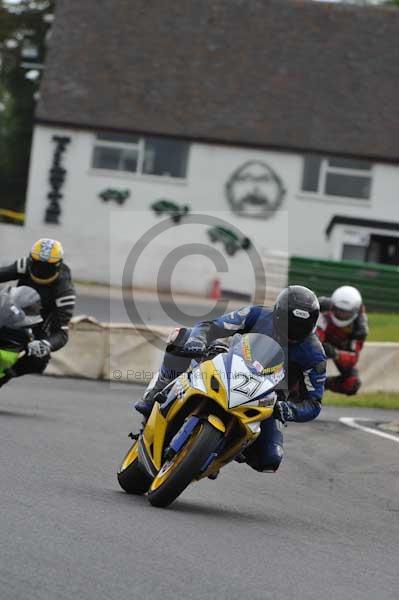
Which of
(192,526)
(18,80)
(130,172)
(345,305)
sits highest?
(18,80)

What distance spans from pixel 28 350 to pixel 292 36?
3341 cm

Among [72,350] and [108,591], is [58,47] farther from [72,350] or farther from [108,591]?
[108,591]

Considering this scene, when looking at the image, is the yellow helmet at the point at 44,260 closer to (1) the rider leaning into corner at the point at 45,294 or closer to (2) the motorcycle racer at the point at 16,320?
(1) the rider leaning into corner at the point at 45,294

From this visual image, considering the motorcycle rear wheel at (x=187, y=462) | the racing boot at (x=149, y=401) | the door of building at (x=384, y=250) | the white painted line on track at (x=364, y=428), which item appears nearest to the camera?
the motorcycle rear wheel at (x=187, y=462)

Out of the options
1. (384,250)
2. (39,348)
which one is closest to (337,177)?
(384,250)

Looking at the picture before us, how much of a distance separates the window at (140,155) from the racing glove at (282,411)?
35291 millimetres

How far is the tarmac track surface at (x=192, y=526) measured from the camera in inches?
239

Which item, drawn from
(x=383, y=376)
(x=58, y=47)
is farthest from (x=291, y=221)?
(x=383, y=376)

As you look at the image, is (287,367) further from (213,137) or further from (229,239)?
(213,137)

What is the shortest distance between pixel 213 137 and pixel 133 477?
3455 centimetres

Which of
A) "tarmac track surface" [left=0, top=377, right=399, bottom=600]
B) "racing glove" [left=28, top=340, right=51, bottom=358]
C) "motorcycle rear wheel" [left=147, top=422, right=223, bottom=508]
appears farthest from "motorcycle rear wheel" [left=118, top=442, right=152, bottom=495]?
"racing glove" [left=28, top=340, right=51, bottom=358]

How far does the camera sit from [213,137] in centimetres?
4294

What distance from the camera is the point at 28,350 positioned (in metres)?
13.1


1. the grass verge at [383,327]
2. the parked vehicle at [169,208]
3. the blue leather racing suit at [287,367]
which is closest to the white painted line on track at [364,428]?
Result: the blue leather racing suit at [287,367]
